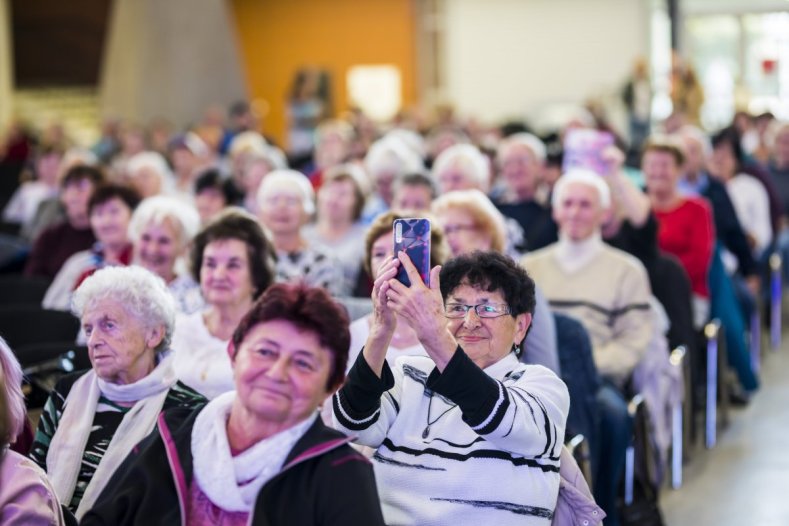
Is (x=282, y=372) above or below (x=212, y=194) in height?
below

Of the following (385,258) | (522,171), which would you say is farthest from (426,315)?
(522,171)

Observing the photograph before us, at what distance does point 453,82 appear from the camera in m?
20.3

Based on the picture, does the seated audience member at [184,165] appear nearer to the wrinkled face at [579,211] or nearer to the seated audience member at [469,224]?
the wrinkled face at [579,211]

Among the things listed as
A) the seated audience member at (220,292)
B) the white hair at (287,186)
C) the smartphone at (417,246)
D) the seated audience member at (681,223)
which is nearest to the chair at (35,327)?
the seated audience member at (220,292)

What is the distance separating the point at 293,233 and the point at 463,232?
4.15 ft

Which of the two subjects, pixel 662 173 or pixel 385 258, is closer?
pixel 385 258

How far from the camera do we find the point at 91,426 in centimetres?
296

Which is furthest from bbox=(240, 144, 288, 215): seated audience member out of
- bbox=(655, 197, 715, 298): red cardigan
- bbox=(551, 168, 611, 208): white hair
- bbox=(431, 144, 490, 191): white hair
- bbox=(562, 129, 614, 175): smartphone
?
bbox=(551, 168, 611, 208): white hair

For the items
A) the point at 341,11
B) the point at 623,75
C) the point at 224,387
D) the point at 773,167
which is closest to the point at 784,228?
the point at 773,167

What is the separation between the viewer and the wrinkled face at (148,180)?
7.53 metres

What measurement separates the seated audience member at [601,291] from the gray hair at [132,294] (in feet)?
5.59

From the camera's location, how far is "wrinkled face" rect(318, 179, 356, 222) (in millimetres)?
6211

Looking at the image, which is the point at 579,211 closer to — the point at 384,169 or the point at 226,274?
the point at 226,274

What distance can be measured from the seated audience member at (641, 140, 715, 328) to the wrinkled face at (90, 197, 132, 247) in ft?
7.99
